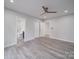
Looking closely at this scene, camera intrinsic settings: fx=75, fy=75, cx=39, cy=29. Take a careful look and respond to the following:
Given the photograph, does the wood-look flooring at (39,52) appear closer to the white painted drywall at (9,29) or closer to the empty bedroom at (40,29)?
the empty bedroom at (40,29)

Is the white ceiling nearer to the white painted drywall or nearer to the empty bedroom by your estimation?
the empty bedroom

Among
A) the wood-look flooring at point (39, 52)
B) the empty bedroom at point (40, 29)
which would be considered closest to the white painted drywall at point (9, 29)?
the empty bedroom at point (40, 29)

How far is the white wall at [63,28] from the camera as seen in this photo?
6824 mm

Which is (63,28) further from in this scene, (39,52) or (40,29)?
(39,52)

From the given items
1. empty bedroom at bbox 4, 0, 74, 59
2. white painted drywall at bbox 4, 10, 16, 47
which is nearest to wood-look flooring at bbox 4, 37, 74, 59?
empty bedroom at bbox 4, 0, 74, 59

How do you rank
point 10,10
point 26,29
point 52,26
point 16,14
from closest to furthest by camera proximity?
point 10,10
point 16,14
point 26,29
point 52,26

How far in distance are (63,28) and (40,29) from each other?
4041mm

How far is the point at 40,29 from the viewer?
11.0 meters

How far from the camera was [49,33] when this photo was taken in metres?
10.1

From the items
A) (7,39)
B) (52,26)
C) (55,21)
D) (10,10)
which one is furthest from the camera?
(52,26)
